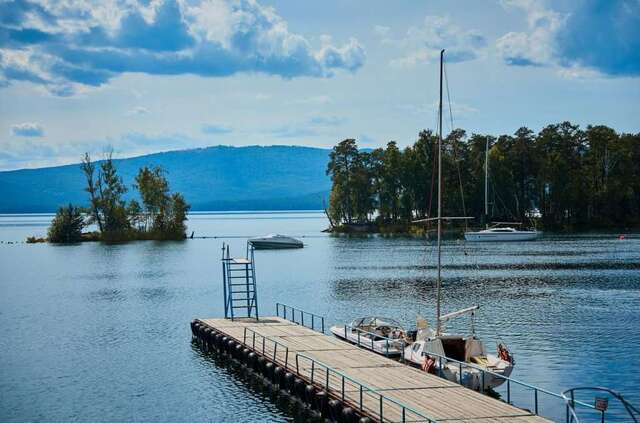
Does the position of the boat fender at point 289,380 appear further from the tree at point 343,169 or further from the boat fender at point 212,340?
the tree at point 343,169

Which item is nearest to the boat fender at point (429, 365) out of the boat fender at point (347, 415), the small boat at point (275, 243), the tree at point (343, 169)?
the boat fender at point (347, 415)

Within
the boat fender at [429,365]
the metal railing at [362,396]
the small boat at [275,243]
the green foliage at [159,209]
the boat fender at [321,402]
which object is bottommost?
the boat fender at [321,402]

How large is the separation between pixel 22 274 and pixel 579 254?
71586 mm

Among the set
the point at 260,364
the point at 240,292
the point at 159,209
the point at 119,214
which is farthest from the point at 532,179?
the point at 260,364

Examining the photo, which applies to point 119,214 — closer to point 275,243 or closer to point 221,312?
point 275,243

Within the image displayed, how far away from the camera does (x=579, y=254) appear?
11750 cm

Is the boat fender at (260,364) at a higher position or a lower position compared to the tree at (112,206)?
lower

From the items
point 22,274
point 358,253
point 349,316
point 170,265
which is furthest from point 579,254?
point 22,274

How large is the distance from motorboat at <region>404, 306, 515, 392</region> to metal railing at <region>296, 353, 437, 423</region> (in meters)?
4.22

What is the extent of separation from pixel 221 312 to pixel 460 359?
3113 cm

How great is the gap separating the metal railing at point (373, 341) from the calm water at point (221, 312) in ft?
20.0

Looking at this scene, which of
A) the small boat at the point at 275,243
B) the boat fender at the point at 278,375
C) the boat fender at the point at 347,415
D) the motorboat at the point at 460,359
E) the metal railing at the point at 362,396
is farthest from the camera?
the small boat at the point at 275,243

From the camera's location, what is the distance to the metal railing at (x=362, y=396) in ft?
102

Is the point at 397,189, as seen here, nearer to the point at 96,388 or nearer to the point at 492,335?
the point at 492,335
